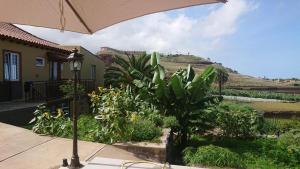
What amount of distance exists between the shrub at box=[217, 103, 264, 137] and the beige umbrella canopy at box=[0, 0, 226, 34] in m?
8.89

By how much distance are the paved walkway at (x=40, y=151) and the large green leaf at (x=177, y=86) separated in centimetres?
331

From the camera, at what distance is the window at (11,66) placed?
17438 millimetres

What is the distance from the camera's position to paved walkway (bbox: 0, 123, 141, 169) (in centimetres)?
750

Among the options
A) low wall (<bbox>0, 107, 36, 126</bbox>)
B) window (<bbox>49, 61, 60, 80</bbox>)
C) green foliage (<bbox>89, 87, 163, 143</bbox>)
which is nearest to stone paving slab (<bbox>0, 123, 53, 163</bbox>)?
green foliage (<bbox>89, 87, 163, 143</bbox>)

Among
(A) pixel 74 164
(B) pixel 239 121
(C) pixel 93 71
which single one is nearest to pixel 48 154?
(A) pixel 74 164

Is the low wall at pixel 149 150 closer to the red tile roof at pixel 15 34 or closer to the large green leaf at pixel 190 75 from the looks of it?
the large green leaf at pixel 190 75

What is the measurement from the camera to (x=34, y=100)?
18.0 m

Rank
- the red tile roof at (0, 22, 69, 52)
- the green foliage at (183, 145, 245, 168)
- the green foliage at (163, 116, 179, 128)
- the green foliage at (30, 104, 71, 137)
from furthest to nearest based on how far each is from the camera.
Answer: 1. the red tile roof at (0, 22, 69, 52)
2. the green foliage at (163, 116, 179, 128)
3. the green foliage at (30, 104, 71, 137)
4. the green foliage at (183, 145, 245, 168)

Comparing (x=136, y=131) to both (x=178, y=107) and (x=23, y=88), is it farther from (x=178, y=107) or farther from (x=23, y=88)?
(x=23, y=88)

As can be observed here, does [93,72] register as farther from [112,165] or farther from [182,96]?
[112,165]

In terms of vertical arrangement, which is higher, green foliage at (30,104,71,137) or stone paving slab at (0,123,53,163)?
green foliage at (30,104,71,137)

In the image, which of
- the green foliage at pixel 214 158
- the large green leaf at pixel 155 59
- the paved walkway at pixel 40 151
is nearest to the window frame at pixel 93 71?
the large green leaf at pixel 155 59

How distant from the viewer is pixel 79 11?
419 cm

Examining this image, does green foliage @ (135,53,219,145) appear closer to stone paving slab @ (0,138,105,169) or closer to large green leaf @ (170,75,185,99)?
large green leaf @ (170,75,185,99)
